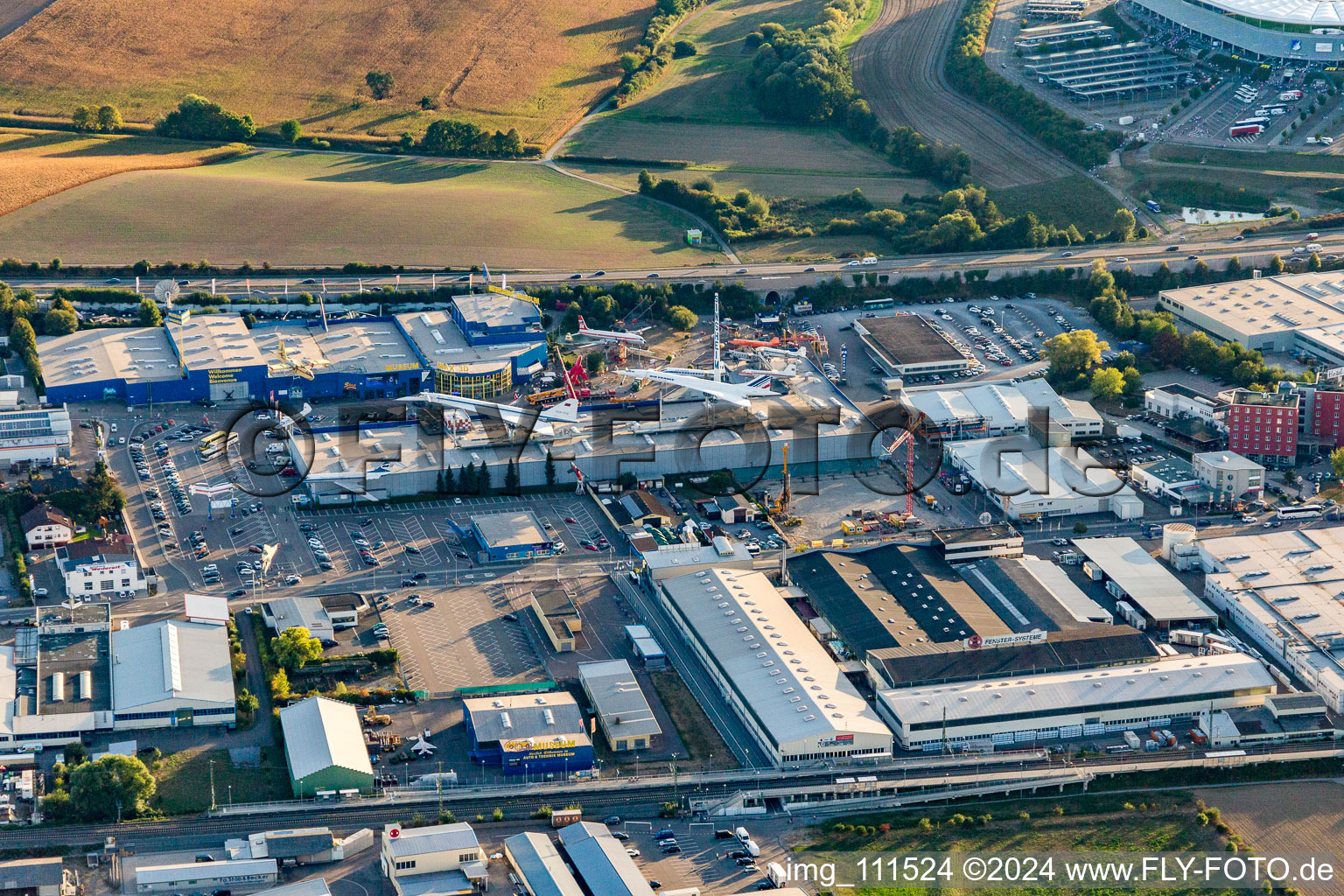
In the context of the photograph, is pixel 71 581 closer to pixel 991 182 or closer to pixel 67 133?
pixel 67 133

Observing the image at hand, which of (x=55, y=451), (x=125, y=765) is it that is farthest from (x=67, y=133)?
(x=125, y=765)

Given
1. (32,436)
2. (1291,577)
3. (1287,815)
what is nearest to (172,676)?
(32,436)

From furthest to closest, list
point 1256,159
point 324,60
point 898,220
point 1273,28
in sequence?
point 324,60 → point 1273,28 → point 1256,159 → point 898,220

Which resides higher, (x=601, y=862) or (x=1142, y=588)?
(x=601, y=862)

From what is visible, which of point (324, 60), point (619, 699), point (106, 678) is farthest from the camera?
point (324, 60)

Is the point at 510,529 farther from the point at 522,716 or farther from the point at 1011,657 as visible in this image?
the point at 1011,657

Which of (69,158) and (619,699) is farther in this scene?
(69,158)

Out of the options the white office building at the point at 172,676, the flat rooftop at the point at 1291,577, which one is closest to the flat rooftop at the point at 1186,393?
the flat rooftop at the point at 1291,577
